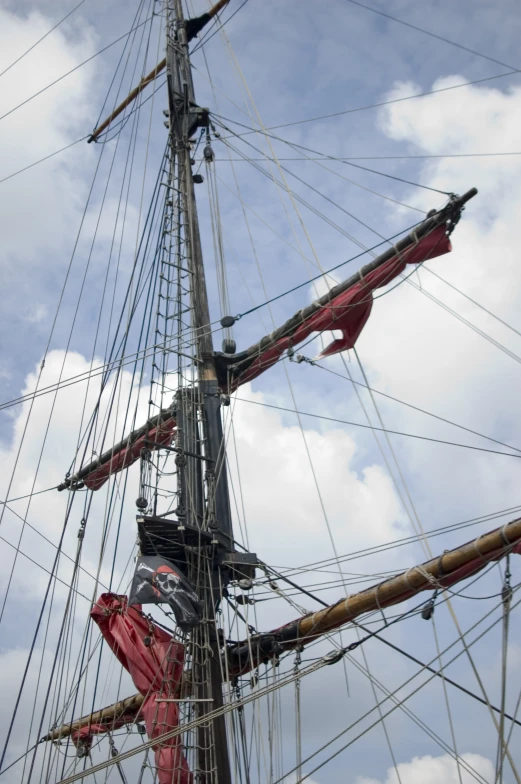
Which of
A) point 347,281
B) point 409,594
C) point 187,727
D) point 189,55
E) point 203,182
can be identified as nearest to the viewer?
point 187,727

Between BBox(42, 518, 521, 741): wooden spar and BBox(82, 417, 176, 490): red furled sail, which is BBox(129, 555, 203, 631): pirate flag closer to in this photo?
BBox(42, 518, 521, 741): wooden spar

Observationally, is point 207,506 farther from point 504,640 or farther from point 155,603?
point 504,640

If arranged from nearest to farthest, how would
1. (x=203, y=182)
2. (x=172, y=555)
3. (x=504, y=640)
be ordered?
(x=504, y=640) → (x=172, y=555) → (x=203, y=182)

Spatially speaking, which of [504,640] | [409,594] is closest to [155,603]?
[409,594]

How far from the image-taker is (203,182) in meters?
17.6

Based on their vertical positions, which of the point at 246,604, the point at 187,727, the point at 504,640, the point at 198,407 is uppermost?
the point at 198,407

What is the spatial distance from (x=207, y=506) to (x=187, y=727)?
361 centimetres

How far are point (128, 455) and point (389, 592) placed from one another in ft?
20.6

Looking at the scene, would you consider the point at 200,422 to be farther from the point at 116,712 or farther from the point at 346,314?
the point at 116,712

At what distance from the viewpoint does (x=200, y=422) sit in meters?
14.5

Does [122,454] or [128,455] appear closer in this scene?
[128,455]

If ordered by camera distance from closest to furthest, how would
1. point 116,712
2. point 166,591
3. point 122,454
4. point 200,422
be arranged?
point 166,591 < point 200,422 < point 116,712 < point 122,454

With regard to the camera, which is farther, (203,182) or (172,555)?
(203,182)

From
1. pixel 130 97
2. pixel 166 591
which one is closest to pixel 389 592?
pixel 166 591
